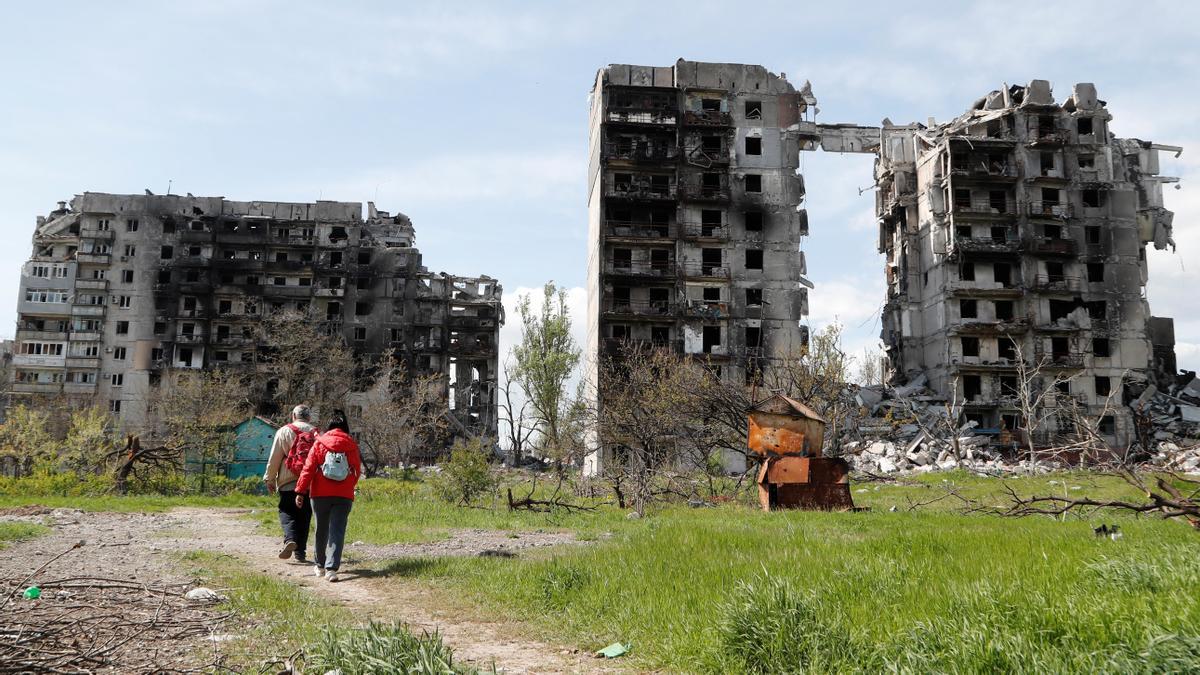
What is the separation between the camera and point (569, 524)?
1611 cm

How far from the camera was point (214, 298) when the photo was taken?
68.4 meters

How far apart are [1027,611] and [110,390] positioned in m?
76.4

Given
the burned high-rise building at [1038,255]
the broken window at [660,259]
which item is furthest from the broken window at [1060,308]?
the broken window at [660,259]

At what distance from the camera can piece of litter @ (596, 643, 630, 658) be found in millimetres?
5539

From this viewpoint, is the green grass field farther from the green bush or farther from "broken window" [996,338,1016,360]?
"broken window" [996,338,1016,360]

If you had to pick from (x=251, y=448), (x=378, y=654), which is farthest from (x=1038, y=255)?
(x=378, y=654)

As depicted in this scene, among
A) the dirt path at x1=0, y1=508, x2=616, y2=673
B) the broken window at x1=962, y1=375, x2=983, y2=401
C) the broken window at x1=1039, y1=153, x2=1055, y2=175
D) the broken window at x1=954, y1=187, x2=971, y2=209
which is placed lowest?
the dirt path at x1=0, y1=508, x2=616, y2=673

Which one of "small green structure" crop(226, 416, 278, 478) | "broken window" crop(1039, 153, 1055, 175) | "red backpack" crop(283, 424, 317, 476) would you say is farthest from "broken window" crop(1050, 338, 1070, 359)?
"red backpack" crop(283, 424, 317, 476)

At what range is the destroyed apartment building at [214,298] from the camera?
67.9 metres

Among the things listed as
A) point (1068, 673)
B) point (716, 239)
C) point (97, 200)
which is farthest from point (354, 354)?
point (1068, 673)

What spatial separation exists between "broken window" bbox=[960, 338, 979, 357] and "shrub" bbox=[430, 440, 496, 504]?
44515 mm

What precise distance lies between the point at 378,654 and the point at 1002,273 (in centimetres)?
6217

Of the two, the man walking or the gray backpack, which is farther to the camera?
the man walking

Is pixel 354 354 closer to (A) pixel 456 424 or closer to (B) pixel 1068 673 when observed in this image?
(A) pixel 456 424
